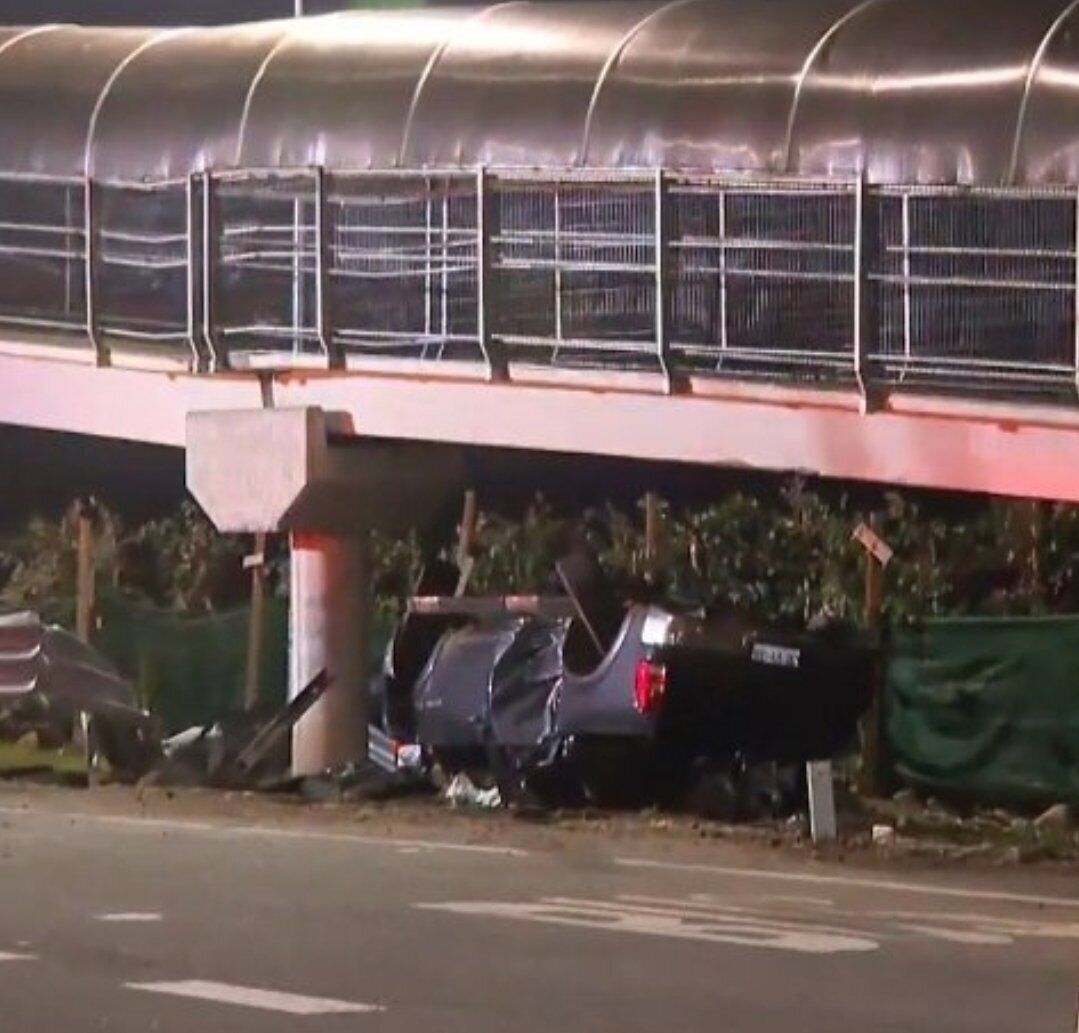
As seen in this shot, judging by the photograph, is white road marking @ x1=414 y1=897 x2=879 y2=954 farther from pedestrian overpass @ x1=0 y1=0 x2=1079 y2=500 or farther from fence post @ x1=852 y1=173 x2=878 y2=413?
fence post @ x1=852 y1=173 x2=878 y2=413

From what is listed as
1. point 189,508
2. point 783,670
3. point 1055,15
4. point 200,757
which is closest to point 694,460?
point 783,670

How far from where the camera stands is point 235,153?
24.7 metres

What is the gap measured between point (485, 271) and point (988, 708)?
4494 mm

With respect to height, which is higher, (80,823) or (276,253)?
(276,253)

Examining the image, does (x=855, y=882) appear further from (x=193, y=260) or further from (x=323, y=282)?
(x=193, y=260)

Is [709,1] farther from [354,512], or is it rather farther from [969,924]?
[969,924]

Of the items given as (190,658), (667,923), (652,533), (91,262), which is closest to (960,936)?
(667,923)

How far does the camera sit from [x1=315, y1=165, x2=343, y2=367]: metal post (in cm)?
2302

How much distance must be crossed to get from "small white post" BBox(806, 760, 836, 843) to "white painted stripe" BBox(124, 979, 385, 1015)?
7689mm

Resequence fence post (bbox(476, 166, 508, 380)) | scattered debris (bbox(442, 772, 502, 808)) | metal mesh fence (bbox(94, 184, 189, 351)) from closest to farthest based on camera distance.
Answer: fence post (bbox(476, 166, 508, 380)) → scattered debris (bbox(442, 772, 502, 808)) → metal mesh fence (bbox(94, 184, 189, 351))

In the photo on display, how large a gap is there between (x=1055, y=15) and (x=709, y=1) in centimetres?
359

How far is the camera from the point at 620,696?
2088 centimetres

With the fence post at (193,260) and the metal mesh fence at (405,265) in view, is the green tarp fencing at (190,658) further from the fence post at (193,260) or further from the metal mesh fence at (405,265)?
the metal mesh fence at (405,265)

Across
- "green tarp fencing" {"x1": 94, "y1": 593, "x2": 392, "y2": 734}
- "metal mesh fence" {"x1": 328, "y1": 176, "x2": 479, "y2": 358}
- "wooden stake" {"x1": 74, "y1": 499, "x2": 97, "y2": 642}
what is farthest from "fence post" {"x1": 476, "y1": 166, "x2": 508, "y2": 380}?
"wooden stake" {"x1": 74, "y1": 499, "x2": 97, "y2": 642}
